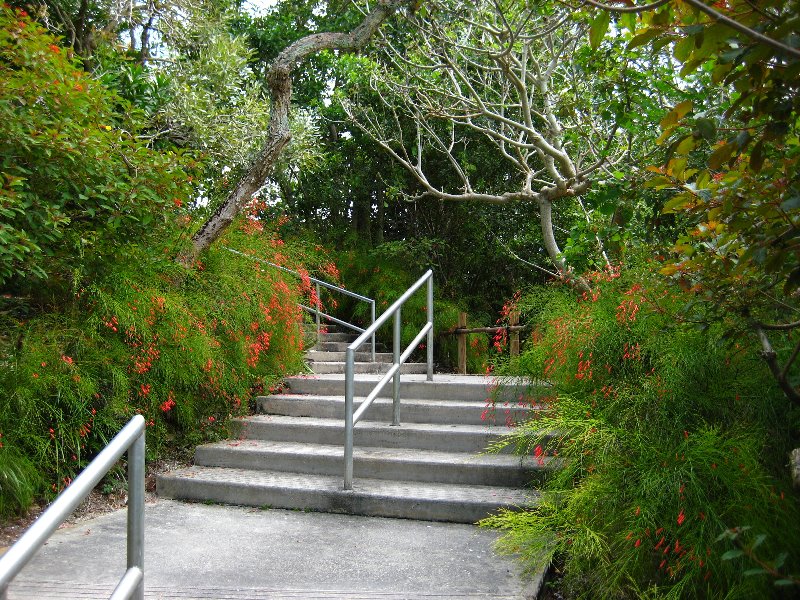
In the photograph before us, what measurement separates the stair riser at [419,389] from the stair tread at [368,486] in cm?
110

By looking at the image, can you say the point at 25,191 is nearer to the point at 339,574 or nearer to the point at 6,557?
the point at 339,574

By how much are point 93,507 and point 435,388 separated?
8.61 ft

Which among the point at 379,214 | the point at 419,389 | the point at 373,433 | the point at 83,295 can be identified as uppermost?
the point at 379,214

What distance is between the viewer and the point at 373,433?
515cm

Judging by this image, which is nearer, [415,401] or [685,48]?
[685,48]

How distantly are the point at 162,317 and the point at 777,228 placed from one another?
13.1ft

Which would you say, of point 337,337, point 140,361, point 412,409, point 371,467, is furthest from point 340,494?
point 337,337

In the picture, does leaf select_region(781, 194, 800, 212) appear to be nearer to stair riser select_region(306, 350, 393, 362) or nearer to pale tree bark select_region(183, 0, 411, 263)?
pale tree bark select_region(183, 0, 411, 263)

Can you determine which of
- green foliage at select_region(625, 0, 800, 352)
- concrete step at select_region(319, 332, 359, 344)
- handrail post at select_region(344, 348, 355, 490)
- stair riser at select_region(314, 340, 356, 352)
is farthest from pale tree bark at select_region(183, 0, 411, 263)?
green foliage at select_region(625, 0, 800, 352)

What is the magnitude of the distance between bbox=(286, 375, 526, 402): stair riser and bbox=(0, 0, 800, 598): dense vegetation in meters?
0.26

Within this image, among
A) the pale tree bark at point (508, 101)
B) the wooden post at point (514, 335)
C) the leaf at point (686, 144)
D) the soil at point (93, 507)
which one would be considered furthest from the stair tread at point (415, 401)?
the leaf at point (686, 144)

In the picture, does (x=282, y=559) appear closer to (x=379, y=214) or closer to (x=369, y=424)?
(x=369, y=424)

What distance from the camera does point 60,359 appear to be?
4.23 m

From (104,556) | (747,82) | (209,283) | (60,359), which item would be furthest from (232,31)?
(747,82)
